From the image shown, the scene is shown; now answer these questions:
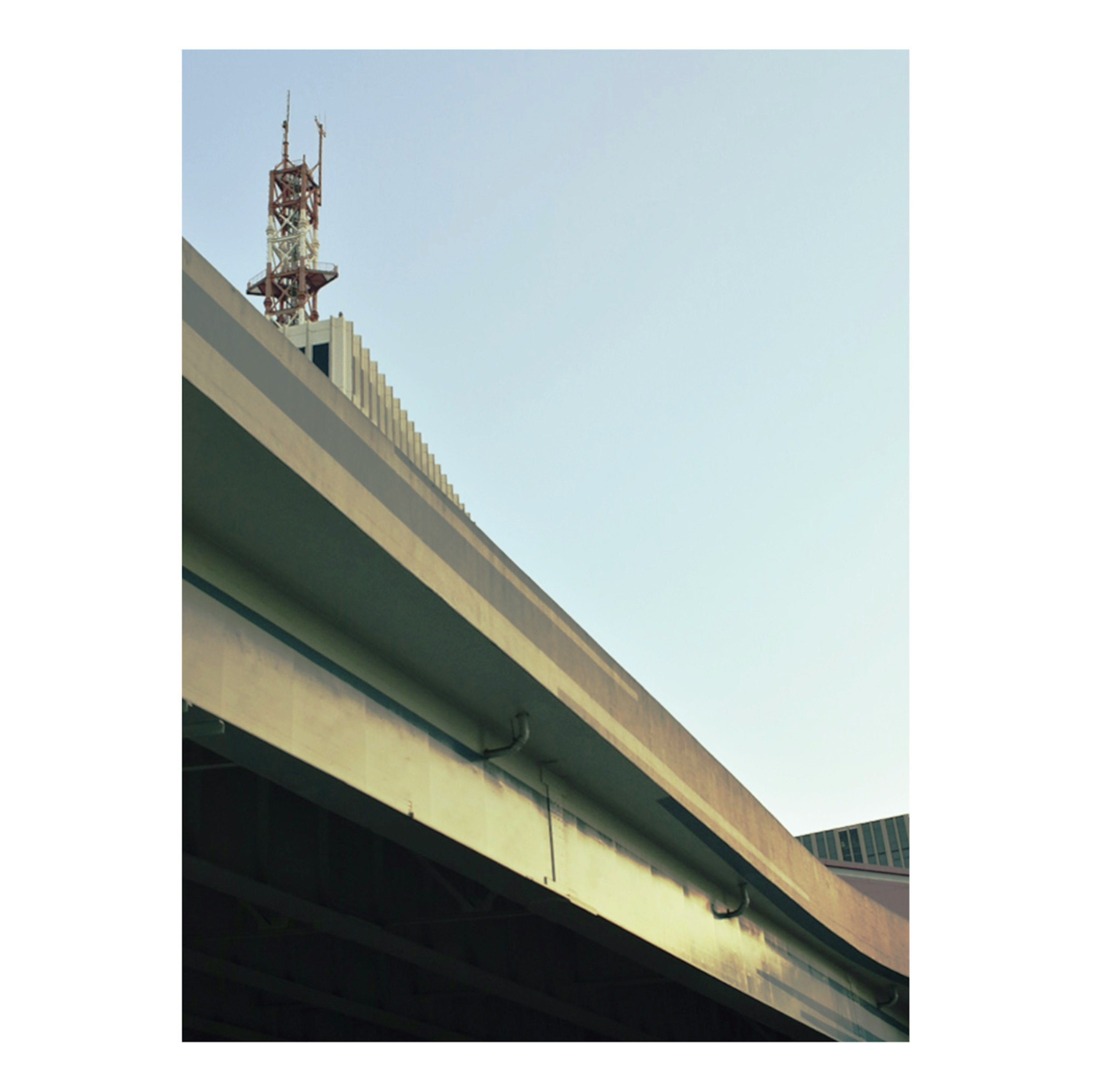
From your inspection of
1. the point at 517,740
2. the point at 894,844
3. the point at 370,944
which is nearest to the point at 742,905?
the point at 370,944

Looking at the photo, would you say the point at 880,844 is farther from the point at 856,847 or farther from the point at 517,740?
the point at 517,740

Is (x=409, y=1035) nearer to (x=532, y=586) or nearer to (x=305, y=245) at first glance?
(x=532, y=586)

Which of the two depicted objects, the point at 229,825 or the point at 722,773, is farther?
the point at 722,773

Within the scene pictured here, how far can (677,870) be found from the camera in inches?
716

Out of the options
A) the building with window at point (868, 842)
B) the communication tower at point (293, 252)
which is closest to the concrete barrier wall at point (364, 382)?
the communication tower at point (293, 252)

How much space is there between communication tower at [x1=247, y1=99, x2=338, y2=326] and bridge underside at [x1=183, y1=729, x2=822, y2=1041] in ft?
177

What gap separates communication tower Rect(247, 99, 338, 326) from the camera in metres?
71.0

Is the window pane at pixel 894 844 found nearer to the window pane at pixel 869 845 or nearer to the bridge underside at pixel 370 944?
the window pane at pixel 869 845

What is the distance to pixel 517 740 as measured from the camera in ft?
42.2

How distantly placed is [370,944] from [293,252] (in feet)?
205

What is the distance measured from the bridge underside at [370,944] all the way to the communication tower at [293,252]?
53813 mm

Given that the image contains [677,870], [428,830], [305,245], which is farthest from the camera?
[305,245]

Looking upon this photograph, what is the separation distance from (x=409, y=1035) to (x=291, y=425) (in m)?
16.5

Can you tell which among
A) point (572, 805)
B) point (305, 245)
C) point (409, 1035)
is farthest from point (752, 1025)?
point (305, 245)
